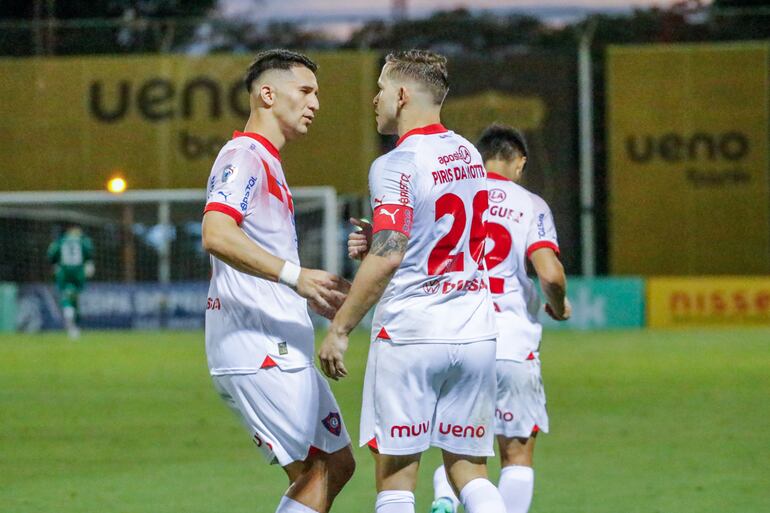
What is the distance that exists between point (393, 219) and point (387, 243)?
0.32ft

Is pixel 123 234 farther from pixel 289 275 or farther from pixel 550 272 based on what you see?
pixel 289 275

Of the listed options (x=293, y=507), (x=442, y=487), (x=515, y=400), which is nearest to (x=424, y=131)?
(x=293, y=507)

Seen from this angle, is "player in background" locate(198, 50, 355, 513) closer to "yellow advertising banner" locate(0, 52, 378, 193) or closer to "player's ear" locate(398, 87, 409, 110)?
"player's ear" locate(398, 87, 409, 110)

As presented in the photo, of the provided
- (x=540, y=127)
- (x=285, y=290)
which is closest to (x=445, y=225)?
(x=285, y=290)

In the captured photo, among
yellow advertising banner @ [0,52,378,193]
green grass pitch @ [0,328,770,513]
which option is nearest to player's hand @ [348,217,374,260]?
green grass pitch @ [0,328,770,513]

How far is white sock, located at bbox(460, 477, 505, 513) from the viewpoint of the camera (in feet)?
18.2

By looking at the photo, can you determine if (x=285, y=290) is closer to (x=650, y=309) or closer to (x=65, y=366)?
(x=65, y=366)

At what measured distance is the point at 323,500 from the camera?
5559 mm

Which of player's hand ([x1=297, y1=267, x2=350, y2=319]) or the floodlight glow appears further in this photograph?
the floodlight glow

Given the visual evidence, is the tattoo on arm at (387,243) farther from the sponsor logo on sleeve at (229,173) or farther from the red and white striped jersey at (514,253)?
the red and white striped jersey at (514,253)

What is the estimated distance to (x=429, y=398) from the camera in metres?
5.59

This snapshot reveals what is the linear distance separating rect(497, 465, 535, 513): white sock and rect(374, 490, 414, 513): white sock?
1.60 m

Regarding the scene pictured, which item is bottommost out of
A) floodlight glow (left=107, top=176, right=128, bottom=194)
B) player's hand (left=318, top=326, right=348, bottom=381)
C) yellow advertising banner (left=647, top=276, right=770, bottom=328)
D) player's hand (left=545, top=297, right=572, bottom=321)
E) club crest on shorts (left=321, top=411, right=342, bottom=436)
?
yellow advertising banner (left=647, top=276, right=770, bottom=328)

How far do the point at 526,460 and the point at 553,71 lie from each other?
2578 cm
